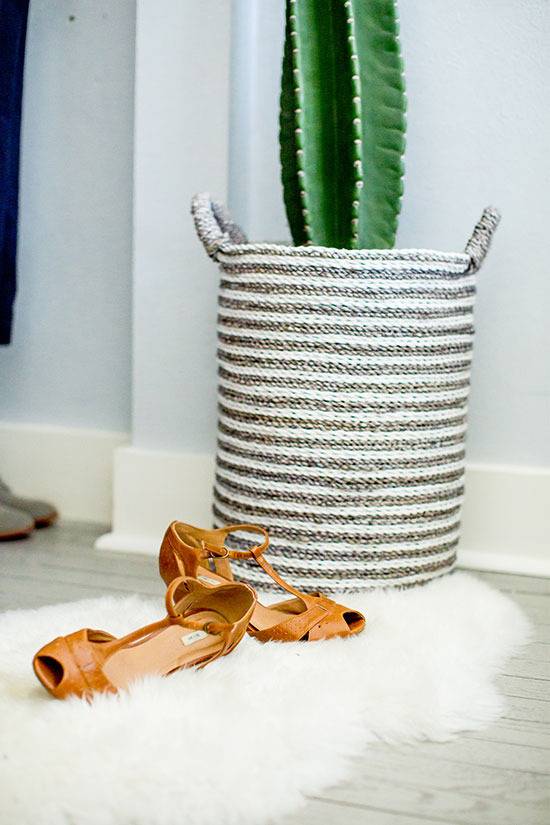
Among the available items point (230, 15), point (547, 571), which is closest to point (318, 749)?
point (547, 571)

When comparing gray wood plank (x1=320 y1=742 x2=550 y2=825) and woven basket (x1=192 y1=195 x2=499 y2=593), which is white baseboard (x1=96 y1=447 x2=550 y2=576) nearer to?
woven basket (x1=192 y1=195 x2=499 y2=593)

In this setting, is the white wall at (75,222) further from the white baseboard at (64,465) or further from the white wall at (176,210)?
the white wall at (176,210)

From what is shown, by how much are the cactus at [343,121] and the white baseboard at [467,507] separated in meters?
0.46

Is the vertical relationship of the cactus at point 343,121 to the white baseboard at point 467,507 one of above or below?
above

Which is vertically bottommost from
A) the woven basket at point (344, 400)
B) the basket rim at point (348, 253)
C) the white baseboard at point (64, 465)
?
the white baseboard at point (64, 465)

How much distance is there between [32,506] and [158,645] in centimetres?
81

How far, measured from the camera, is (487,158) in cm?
150

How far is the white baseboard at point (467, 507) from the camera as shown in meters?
1.52

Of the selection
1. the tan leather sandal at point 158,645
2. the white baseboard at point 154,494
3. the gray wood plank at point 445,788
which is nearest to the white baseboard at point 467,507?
the white baseboard at point 154,494

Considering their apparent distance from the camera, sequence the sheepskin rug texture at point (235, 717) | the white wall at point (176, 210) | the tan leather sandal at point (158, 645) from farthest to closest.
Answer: the white wall at point (176, 210) < the tan leather sandal at point (158, 645) < the sheepskin rug texture at point (235, 717)

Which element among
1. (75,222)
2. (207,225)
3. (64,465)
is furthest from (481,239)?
(64,465)

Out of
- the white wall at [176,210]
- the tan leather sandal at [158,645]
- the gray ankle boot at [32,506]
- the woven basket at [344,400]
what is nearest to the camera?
the tan leather sandal at [158,645]

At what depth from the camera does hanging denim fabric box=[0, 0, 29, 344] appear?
1.58 m

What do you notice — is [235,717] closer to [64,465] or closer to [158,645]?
[158,645]
